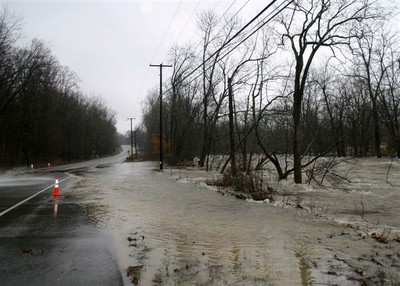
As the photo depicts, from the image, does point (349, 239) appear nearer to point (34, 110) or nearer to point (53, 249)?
point (53, 249)

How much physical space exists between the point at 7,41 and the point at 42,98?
15330 millimetres

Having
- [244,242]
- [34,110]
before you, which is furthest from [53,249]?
[34,110]

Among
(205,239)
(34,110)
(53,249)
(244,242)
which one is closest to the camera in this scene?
(53,249)

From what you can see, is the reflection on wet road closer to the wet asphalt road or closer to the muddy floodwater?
the muddy floodwater

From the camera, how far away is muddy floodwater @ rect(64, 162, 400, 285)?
19.6 ft

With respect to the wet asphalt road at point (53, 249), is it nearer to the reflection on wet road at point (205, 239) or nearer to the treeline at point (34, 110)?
the reflection on wet road at point (205, 239)

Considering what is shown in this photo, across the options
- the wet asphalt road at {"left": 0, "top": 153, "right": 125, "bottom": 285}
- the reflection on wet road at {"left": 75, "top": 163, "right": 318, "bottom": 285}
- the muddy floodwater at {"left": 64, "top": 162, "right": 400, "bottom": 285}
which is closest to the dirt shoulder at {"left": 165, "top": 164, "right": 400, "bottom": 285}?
the muddy floodwater at {"left": 64, "top": 162, "right": 400, "bottom": 285}

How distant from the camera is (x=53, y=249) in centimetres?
761

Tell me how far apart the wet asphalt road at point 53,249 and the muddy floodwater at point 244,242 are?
1.01 feet

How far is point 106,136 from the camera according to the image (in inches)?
4946

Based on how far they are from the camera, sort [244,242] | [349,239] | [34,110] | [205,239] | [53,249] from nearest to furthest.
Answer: [53,249] < [244,242] < [349,239] < [205,239] < [34,110]

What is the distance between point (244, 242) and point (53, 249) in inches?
144

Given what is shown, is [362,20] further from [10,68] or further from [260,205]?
[10,68]

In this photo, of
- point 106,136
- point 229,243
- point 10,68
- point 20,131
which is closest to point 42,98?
point 20,131
